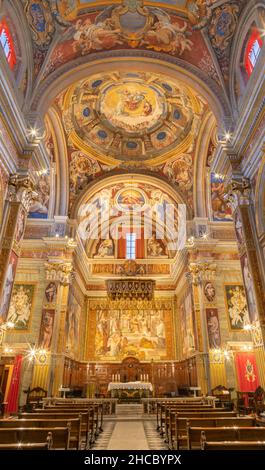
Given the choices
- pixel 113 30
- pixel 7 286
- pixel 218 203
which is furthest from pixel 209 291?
pixel 113 30

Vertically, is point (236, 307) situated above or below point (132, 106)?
below

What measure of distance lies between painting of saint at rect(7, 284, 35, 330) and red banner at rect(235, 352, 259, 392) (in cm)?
1046

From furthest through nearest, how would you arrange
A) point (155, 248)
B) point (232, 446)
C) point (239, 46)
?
point (155, 248) < point (239, 46) < point (232, 446)

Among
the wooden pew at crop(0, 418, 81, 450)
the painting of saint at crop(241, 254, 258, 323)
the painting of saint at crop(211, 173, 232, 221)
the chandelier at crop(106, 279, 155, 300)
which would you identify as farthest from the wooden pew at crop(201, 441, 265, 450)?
the chandelier at crop(106, 279, 155, 300)

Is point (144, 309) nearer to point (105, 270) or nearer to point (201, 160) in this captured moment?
point (105, 270)

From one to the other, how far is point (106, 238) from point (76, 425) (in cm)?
1925

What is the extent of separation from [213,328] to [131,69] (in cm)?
1238

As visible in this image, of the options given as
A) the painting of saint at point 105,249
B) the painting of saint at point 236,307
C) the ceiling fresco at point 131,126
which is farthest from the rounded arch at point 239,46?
the painting of saint at point 105,249

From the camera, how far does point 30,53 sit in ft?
35.4

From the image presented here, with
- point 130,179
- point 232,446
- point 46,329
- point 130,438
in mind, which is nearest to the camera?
point 232,446

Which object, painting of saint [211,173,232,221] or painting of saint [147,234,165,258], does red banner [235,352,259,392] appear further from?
painting of saint [147,234,165,258]

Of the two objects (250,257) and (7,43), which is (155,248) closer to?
(250,257)

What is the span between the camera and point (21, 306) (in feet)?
51.3
